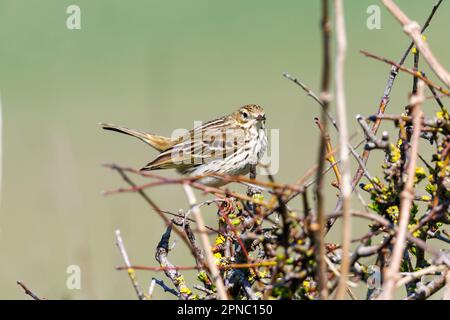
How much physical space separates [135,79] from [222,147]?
9938 millimetres

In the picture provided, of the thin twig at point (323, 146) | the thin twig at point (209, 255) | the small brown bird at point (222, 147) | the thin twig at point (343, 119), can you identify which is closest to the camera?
the thin twig at point (323, 146)

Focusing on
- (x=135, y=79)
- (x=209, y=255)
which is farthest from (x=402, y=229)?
(x=135, y=79)

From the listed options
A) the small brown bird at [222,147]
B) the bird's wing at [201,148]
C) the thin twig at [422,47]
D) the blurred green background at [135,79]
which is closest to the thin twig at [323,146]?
the thin twig at [422,47]

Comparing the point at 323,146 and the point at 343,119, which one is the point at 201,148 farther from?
the point at 323,146

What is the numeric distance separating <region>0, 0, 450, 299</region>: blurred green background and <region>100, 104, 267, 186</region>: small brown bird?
35 centimetres

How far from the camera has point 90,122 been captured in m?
14.2

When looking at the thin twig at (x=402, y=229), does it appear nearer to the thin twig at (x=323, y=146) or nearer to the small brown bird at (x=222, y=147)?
the thin twig at (x=323, y=146)

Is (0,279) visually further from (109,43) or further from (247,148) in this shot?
(109,43)

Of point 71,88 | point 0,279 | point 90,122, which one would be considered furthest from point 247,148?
point 71,88

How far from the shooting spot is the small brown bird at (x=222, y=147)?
655 centimetres

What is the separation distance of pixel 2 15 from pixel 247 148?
37.8ft

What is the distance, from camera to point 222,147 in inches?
265

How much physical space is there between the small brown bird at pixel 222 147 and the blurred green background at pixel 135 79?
350 millimetres

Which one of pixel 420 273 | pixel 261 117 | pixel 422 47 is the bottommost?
pixel 420 273
